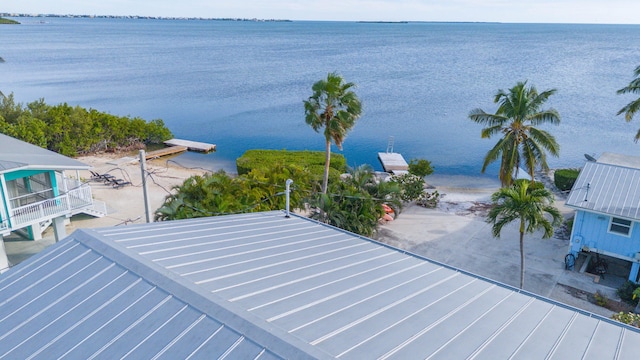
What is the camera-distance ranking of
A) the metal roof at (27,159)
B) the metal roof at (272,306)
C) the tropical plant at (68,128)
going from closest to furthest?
the metal roof at (272,306) → the metal roof at (27,159) → the tropical plant at (68,128)

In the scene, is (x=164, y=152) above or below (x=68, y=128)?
below

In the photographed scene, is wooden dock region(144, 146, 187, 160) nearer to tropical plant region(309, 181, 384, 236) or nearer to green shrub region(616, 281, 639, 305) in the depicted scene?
tropical plant region(309, 181, 384, 236)

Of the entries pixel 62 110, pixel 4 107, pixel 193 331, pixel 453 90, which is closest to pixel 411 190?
pixel 193 331

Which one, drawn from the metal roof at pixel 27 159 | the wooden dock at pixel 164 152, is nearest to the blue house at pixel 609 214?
the metal roof at pixel 27 159

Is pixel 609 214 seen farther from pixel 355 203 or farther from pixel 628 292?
pixel 355 203

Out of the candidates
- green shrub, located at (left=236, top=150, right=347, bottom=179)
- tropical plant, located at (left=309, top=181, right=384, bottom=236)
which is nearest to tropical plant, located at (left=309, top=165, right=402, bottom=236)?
tropical plant, located at (left=309, top=181, right=384, bottom=236)

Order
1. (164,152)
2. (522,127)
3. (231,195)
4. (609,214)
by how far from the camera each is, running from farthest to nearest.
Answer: (164,152) → (522,127) → (231,195) → (609,214)

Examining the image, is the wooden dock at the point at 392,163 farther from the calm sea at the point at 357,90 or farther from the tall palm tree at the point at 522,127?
the tall palm tree at the point at 522,127

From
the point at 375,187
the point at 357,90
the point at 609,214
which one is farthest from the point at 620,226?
the point at 357,90
